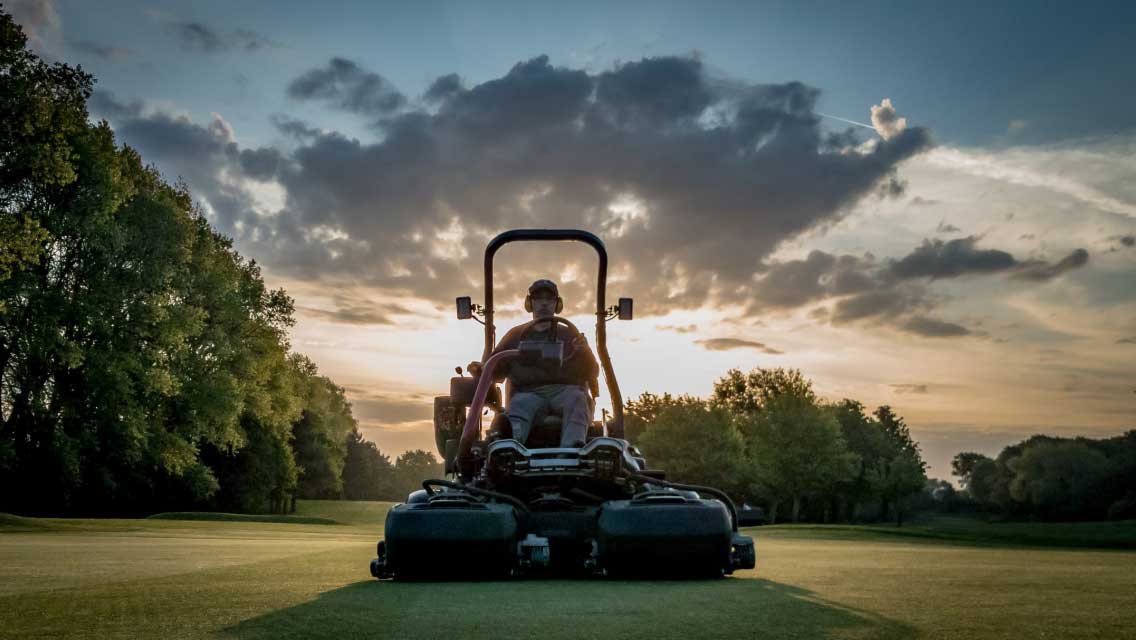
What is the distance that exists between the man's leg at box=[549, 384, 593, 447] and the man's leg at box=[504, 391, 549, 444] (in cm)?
13

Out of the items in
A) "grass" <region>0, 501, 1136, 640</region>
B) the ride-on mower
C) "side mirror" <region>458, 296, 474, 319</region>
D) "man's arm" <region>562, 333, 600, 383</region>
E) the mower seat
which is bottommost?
"grass" <region>0, 501, 1136, 640</region>

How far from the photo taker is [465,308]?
10352 millimetres

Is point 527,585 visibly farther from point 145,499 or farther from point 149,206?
point 145,499

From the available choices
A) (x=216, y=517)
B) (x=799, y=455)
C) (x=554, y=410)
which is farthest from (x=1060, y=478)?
(x=554, y=410)

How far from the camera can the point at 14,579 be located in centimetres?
769

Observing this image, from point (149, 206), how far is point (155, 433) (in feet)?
28.5

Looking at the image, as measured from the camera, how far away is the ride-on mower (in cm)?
730

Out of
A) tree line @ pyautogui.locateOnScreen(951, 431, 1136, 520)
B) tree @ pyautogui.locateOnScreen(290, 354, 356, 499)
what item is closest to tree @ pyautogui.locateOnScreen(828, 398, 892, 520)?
tree line @ pyautogui.locateOnScreen(951, 431, 1136, 520)

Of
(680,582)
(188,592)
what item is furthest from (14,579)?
(680,582)

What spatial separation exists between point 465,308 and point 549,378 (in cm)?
133

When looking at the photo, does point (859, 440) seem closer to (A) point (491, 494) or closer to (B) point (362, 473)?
(B) point (362, 473)

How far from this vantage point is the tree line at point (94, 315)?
89.2ft

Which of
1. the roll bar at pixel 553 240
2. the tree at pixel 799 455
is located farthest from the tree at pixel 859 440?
the roll bar at pixel 553 240

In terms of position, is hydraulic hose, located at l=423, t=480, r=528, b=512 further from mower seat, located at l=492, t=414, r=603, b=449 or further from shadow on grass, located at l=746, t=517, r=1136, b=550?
shadow on grass, located at l=746, t=517, r=1136, b=550
